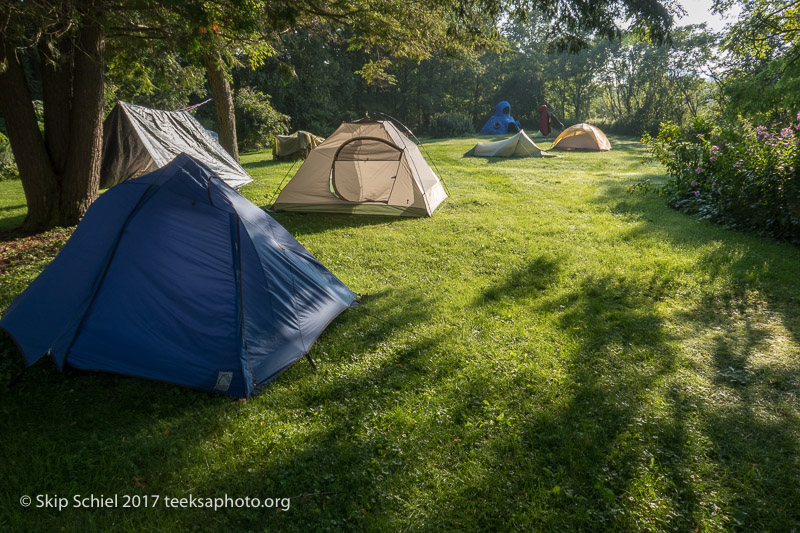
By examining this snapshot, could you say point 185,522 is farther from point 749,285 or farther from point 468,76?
point 468,76

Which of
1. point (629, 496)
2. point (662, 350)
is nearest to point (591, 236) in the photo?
point (662, 350)

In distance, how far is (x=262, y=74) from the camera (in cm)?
2891

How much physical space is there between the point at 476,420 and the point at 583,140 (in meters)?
22.8

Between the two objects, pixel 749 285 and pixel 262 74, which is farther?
pixel 262 74

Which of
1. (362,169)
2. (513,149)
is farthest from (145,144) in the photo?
(513,149)

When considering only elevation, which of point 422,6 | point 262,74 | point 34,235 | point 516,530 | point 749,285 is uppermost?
point 262,74

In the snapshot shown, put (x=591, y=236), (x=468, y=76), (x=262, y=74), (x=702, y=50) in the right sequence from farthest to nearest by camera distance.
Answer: (x=468, y=76)
(x=702, y=50)
(x=262, y=74)
(x=591, y=236)

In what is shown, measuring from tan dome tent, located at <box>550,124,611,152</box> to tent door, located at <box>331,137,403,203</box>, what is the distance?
1704cm

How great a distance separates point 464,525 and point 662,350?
2663mm

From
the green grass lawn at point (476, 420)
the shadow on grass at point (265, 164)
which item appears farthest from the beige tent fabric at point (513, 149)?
the green grass lawn at point (476, 420)

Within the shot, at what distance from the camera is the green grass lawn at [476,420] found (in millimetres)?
2451

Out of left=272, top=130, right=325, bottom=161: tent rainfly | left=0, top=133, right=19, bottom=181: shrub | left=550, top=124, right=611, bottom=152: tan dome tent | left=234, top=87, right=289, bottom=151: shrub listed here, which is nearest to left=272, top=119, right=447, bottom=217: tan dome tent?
left=272, top=130, right=325, bottom=161: tent rainfly

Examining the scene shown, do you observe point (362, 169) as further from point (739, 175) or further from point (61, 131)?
point (739, 175)

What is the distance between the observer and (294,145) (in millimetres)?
16953
